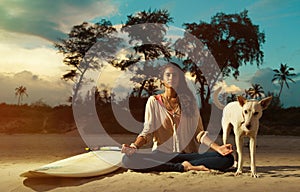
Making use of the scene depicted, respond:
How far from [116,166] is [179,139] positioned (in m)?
1.17

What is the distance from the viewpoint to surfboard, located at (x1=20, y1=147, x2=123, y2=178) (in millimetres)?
5734

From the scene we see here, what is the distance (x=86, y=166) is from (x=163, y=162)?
1264 mm

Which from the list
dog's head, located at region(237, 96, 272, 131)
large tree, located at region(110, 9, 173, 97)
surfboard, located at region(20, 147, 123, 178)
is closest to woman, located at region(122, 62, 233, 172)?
surfboard, located at region(20, 147, 123, 178)

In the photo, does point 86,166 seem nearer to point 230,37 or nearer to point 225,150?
point 225,150

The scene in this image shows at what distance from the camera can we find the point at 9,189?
5.42 meters

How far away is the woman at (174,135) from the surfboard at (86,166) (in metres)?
0.38

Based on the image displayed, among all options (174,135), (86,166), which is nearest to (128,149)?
(86,166)

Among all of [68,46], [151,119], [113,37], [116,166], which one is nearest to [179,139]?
[151,119]

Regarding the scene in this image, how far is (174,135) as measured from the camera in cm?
658

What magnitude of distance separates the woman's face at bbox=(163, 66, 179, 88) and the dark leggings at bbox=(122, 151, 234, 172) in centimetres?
119

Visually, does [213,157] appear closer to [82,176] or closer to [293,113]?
[82,176]

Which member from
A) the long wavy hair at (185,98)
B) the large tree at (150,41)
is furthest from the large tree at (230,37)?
the long wavy hair at (185,98)

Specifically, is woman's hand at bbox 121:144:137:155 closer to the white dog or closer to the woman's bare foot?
the woman's bare foot

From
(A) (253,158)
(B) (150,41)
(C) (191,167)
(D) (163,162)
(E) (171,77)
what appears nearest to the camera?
(A) (253,158)
